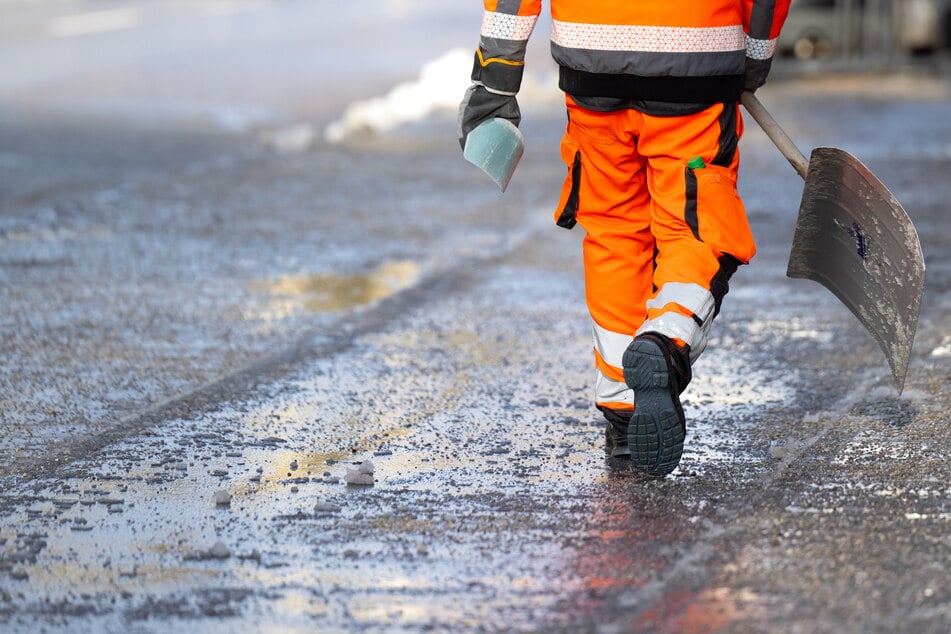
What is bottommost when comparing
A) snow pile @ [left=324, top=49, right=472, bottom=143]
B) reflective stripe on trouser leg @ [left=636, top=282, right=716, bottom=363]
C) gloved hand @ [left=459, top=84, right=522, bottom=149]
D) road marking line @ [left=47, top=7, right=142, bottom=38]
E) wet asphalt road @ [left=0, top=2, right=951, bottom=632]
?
road marking line @ [left=47, top=7, right=142, bottom=38]

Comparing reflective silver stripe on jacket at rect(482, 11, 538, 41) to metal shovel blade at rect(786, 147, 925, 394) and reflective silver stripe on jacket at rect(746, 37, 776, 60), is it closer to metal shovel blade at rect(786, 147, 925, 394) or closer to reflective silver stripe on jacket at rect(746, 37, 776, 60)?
reflective silver stripe on jacket at rect(746, 37, 776, 60)

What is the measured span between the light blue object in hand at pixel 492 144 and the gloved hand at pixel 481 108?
0.6 inches

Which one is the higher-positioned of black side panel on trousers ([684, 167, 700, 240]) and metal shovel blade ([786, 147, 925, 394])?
black side panel on trousers ([684, 167, 700, 240])

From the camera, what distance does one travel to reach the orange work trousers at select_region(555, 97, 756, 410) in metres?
4.10

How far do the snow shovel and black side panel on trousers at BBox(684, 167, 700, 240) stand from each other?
399 mm

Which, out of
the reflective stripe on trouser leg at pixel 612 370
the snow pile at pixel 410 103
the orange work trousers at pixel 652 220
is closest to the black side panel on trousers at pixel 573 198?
the orange work trousers at pixel 652 220

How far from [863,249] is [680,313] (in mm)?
645

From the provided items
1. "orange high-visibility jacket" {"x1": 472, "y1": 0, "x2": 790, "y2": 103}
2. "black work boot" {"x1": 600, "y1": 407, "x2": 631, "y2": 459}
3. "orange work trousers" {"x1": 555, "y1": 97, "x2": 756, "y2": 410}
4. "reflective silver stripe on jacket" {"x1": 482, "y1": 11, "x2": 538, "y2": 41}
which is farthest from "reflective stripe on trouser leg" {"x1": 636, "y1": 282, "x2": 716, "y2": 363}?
"reflective silver stripe on jacket" {"x1": 482, "y1": 11, "x2": 538, "y2": 41}

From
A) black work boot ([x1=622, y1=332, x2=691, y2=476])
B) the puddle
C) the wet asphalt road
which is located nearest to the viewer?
the wet asphalt road

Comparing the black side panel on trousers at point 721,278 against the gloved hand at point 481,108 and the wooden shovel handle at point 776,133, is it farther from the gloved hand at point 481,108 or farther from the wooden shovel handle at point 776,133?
the gloved hand at point 481,108

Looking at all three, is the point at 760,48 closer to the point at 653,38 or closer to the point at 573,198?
the point at 653,38

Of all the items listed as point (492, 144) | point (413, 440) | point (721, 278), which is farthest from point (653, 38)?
point (413, 440)

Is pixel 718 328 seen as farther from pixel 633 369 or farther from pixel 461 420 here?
pixel 633 369

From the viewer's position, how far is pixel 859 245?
4.38m
